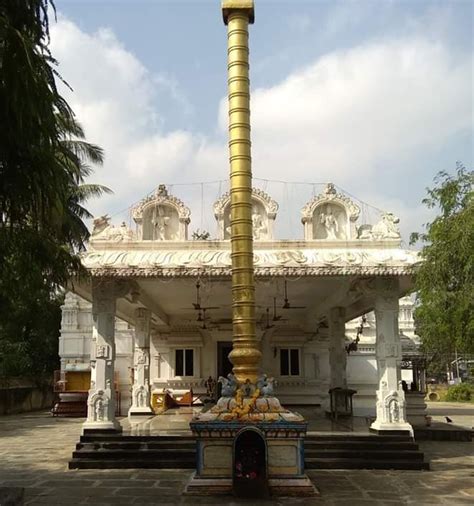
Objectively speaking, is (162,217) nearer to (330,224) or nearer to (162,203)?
(162,203)

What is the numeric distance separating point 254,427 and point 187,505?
1199 mm

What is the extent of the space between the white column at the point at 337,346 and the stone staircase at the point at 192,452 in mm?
5003

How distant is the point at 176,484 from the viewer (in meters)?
8.68

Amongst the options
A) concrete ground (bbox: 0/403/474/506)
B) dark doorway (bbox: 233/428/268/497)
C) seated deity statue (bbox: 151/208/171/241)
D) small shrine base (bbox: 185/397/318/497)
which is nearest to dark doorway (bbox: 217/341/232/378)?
concrete ground (bbox: 0/403/474/506)

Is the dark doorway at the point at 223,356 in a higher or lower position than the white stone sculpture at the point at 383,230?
lower

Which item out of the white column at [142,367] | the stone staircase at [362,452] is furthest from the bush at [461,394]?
the stone staircase at [362,452]

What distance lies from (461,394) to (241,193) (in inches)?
1110

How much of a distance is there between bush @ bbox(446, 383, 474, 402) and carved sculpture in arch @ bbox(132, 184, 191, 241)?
25.8 m

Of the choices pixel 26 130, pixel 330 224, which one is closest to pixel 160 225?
pixel 330 224

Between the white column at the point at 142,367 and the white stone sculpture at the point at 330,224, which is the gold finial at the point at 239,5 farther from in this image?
the white column at the point at 142,367

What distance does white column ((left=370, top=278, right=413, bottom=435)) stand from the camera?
35.8 ft

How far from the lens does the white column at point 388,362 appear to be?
430 inches

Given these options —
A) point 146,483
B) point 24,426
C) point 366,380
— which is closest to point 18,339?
point 24,426

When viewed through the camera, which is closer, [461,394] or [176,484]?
[176,484]
